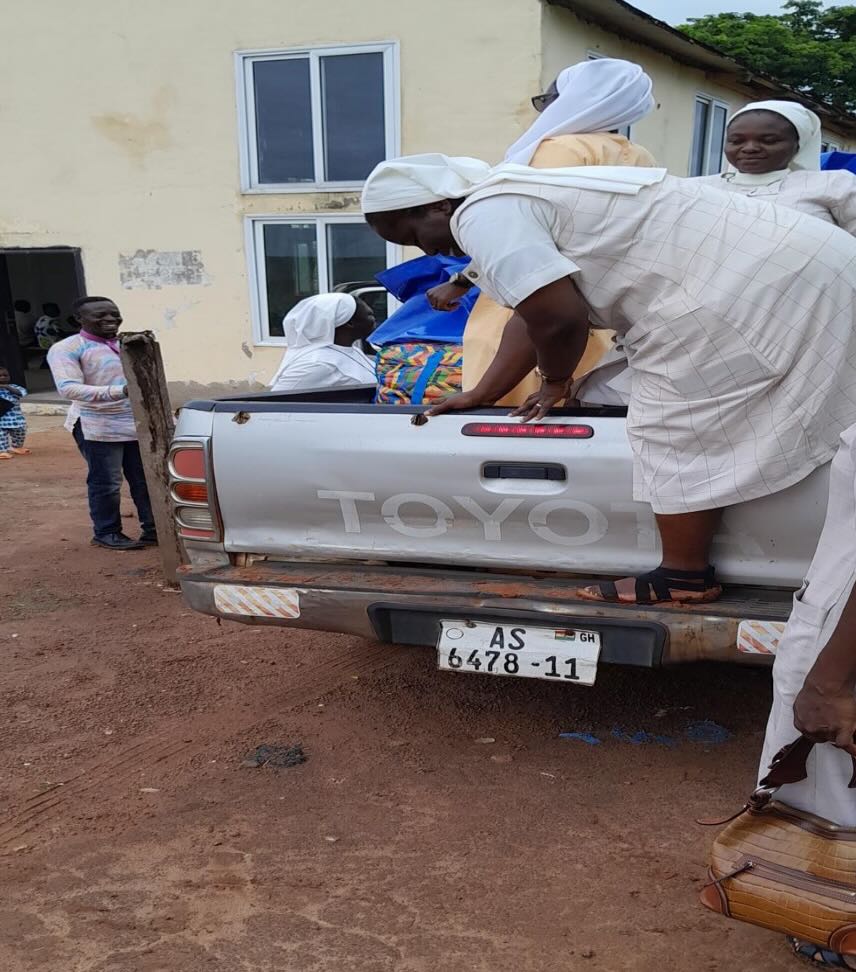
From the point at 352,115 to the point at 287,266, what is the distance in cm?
190

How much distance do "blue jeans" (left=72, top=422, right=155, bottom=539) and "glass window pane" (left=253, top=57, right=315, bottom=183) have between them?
5.32 m

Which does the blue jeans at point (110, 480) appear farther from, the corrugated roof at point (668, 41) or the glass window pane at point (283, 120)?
the corrugated roof at point (668, 41)

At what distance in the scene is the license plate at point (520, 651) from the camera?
280cm

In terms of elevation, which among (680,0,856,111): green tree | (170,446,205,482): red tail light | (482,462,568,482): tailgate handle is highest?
(680,0,856,111): green tree

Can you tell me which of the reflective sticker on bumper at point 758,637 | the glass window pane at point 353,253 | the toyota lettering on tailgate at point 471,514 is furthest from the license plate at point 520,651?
the glass window pane at point 353,253

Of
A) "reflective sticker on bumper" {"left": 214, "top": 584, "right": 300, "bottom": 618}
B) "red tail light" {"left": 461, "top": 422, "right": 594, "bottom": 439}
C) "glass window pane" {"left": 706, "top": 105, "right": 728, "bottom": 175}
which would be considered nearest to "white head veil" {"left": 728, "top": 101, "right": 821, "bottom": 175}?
"red tail light" {"left": 461, "top": 422, "right": 594, "bottom": 439}

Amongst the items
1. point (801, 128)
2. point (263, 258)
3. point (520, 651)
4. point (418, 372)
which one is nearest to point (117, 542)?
point (418, 372)

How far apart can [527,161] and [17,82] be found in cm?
999

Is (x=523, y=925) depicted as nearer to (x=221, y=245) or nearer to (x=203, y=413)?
(x=203, y=413)

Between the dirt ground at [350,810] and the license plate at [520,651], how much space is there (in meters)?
0.48

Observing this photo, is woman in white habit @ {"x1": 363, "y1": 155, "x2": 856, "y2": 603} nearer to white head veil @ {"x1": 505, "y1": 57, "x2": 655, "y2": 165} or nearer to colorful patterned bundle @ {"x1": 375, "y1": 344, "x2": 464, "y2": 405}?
white head veil @ {"x1": 505, "y1": 57, "x2": 655, "y2": 165}

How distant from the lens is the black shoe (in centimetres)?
631

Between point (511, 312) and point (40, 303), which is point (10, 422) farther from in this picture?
point (40, 303)

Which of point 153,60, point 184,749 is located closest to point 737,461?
point 184,749
